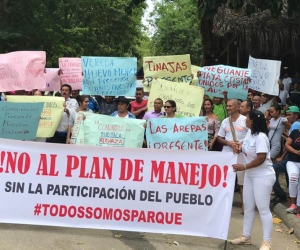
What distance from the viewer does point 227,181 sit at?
17.3 feet

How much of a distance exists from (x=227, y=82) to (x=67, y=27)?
16921 mm

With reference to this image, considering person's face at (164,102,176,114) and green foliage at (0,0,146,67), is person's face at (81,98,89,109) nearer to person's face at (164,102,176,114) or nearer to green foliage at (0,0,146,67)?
person's face at (164,102,176,114)

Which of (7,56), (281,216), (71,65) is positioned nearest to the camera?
(281,216)

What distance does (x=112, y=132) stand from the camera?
6.01 m

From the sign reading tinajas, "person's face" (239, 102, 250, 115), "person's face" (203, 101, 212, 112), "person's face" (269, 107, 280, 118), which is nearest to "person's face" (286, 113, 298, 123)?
"person's face" (269, 107, 280, 118)

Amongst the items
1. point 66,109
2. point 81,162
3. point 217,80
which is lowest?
point 81,162

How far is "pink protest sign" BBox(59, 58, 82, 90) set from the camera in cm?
878

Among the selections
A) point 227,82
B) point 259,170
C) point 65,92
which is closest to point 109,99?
point 65,92

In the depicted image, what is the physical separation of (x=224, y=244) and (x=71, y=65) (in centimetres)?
473

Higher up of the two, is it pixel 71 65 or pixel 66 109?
pixel 71 65

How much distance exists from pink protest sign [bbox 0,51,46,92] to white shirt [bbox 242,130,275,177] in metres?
3.54

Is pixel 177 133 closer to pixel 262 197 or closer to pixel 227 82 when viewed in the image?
pixel 262 197

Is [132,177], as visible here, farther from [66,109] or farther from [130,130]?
[66,109]

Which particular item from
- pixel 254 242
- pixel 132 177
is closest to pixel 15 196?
pixel 132 177
